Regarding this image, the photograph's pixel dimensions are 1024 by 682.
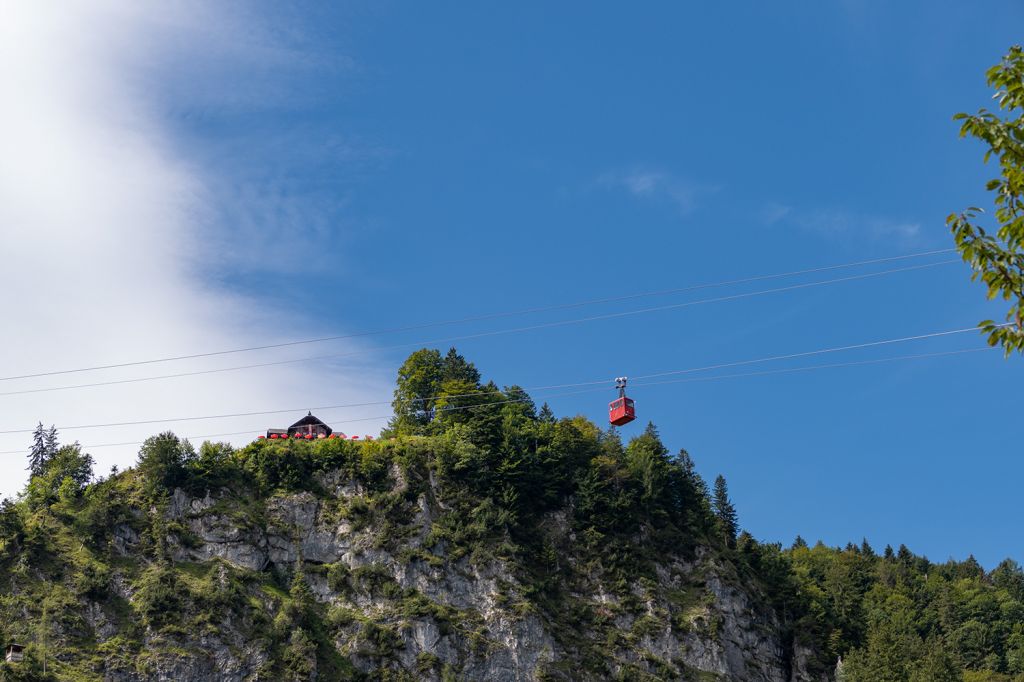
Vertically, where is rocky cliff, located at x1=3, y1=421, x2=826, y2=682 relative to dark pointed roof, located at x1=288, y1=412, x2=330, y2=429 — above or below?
below

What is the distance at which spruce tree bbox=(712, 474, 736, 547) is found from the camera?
103375 millimetres

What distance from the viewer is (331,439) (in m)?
99.4

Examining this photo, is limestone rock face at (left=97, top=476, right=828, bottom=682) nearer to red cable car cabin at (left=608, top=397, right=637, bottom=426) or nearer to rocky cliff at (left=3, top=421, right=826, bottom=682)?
rocky cliff at (left=3, top=421, right=826, bottom=682)

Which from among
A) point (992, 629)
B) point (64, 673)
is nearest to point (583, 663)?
point (64, 673)

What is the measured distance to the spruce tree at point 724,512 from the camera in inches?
→ 4070

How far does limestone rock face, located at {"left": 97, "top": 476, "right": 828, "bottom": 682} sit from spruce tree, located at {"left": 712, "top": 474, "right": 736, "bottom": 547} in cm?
647

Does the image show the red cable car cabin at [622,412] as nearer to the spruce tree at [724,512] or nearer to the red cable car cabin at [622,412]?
the red cable car cabin at [622,412]

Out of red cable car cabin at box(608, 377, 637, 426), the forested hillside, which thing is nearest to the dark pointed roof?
the forested hillside

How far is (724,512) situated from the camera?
4141 inches

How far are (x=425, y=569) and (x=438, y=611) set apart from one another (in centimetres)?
452

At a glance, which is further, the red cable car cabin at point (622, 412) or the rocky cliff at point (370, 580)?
the rocky cliff at point (370, 580)

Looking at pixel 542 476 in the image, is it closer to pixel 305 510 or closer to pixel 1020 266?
pixel 305 510

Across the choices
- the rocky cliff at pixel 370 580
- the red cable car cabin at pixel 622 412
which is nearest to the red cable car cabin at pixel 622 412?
the red cable car cabin at pixel 622 412

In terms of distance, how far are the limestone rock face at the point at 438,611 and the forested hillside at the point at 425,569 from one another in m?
0.17
